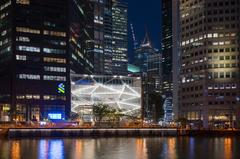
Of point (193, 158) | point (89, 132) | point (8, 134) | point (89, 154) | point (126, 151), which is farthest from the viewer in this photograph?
point (89, 132)

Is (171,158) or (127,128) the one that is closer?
(171,158)

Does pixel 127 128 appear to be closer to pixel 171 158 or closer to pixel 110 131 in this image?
pixel 110 131

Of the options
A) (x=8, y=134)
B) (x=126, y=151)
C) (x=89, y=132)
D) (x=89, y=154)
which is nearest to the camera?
(x=89, y=154)

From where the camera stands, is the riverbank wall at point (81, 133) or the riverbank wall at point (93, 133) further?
Answer: the riverbank wall at point (81, 133)

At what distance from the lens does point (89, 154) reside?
4279 inches

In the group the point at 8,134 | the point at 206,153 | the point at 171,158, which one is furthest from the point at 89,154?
the point at 8,134

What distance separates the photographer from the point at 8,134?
17750cm

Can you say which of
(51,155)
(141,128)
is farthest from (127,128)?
(51,155)

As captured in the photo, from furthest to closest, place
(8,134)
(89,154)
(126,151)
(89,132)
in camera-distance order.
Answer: (89,132) < (8,134) < (126,151) < (89,154)

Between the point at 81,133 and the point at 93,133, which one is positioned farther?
the point at 93,133

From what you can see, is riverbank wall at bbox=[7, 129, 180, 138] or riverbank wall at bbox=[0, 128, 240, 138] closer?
riverbank wall at bbox=[0, 128, 240, 138]

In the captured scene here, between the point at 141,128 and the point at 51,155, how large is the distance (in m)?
96.3

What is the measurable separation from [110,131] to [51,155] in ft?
291

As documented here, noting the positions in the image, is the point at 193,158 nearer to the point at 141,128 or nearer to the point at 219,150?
the point at 219,150
